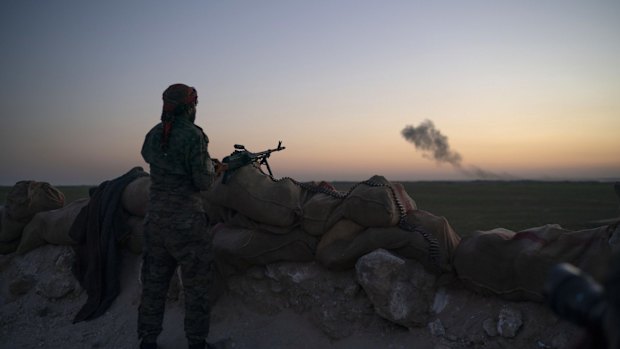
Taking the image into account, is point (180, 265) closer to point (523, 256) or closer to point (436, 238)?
point (436, 238)

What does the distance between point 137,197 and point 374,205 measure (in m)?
3.10

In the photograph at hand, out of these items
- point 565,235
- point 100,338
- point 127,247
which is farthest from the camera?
point 127,247

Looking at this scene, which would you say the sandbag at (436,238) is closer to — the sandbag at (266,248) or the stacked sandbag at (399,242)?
the stacked sandbag at (399,242)

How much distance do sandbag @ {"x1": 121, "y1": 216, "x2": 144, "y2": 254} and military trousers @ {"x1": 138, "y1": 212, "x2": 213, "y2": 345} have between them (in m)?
1.59

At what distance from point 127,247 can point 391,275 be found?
11.9 ft

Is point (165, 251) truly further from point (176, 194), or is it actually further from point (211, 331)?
point (211, 331)

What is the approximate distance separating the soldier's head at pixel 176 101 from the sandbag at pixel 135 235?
7.13ft

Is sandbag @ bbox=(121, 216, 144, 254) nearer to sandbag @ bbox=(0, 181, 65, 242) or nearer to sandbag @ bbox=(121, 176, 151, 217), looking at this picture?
sandbag @ bbox=(121, 176, 151, 217)

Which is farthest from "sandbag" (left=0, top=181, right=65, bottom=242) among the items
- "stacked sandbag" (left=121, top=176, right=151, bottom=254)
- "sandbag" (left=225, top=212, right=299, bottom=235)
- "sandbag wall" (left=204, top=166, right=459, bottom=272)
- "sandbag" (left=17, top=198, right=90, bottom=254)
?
"sandbag" (left=225, top=212, right=299, bottom=235)

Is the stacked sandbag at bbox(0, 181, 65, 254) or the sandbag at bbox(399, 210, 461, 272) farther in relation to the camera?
the stacked sandbag at bbox(0, 181, 65, 254)

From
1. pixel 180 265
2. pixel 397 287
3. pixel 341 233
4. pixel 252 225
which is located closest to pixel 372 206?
pixel 341 233

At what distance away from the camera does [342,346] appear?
4.66 meters

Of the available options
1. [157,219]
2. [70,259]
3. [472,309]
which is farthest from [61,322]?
[472,309]

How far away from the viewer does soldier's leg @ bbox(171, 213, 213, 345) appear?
14.9 ft
